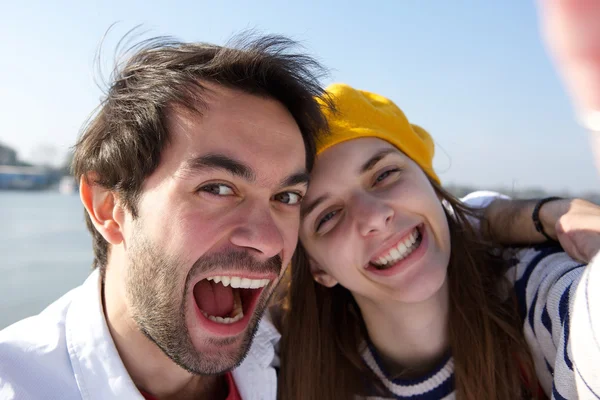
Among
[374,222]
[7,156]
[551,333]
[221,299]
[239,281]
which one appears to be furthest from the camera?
[7,156]

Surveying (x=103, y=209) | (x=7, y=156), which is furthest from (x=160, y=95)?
(x=7, y=156)

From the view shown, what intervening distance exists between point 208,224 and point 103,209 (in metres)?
0.52

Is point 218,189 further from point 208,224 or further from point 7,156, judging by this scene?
point 7,156

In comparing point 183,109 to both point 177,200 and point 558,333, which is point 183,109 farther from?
point 558,333

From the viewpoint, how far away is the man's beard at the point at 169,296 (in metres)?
1.60

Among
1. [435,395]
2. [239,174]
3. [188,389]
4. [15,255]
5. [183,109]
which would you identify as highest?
[183,109]

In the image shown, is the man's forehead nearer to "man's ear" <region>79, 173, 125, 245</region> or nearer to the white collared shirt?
"man's ear" <region>79, 173, 125, 245</region>

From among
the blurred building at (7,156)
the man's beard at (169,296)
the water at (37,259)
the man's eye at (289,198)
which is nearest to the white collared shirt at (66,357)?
the man's beard at (169,296)

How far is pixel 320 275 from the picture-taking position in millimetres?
2180

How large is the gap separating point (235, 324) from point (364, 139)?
95 centimetres

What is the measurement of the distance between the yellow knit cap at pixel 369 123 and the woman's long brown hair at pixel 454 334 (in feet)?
0.90

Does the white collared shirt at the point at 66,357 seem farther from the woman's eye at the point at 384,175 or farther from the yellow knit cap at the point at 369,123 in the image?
the woman's eye at the point at 384,175

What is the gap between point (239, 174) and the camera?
5.33 feet

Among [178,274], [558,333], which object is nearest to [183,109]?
[178,274]
